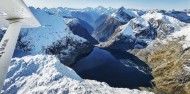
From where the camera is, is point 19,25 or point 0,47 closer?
point 0,47

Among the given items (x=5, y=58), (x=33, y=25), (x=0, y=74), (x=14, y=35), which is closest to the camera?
(x=0, y=74)

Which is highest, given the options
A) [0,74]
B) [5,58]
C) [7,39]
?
[7,39]

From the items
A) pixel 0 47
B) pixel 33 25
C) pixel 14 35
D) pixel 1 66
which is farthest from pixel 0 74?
pixel 33 25

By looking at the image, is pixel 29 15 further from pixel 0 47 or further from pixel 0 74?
pixel 0 74

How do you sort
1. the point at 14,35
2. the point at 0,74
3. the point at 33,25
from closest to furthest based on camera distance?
the point at 0,74 < the point at 14,35 < the point at 33,25

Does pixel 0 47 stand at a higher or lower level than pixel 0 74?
higher

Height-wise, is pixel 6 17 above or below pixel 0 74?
above

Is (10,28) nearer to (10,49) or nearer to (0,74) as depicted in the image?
(10,49)

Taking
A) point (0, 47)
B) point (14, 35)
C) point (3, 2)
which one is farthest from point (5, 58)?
point (3, 2)

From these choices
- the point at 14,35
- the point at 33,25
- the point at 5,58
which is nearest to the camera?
the point at 5,58
